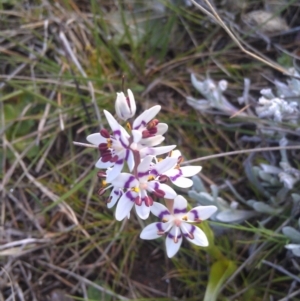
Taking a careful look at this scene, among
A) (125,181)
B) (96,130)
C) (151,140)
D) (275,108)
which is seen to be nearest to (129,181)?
(125,181)

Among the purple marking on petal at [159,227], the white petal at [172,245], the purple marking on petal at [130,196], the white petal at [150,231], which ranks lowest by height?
the white petal at [172,245]

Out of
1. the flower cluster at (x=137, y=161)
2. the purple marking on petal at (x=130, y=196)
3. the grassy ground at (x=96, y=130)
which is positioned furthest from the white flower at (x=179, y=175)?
the grassy ground at (x=96, y=130)

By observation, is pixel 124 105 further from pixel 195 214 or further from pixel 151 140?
pixel 195 214

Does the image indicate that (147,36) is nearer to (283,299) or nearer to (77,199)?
(77,199)

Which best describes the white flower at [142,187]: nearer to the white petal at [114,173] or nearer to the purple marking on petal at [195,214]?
the white petal at [114,173]

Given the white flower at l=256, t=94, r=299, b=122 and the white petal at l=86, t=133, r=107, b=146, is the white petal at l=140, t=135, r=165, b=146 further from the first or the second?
the white flower at l=256, t=94, r=299, b=122

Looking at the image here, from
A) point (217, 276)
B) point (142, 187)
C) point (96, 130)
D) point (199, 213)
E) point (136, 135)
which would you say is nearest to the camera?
point (136, 135)

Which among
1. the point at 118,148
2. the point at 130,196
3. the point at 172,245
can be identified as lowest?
the point at 172,245

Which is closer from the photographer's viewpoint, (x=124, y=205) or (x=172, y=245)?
(x=124, y=205)

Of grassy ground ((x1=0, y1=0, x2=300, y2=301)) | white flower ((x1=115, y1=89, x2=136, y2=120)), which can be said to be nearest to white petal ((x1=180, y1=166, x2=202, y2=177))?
white flower ((x1=115, y1=89, x2=136, y2=120))
